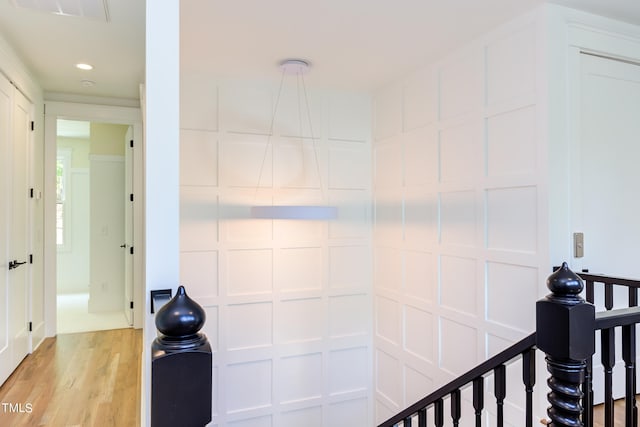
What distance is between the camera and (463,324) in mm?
2684

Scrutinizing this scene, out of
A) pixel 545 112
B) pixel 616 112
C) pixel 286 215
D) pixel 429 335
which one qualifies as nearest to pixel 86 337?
pixel 286 215

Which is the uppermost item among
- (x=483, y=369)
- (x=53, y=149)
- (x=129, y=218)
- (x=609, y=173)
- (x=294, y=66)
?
(x=294, y=66)

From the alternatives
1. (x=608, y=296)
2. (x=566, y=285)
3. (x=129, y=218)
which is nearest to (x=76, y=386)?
(x=129, y=218)

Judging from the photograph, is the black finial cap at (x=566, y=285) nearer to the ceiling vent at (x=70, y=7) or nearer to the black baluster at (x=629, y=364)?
the black baluster at (x=629, y=364)

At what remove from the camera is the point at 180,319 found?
28.6 inches

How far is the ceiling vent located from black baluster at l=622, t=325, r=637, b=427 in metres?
2.76

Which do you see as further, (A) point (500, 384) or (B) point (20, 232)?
(B) point (20, 232)

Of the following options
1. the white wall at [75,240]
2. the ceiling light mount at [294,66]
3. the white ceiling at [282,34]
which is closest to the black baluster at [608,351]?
the white ceiling at [282,34]

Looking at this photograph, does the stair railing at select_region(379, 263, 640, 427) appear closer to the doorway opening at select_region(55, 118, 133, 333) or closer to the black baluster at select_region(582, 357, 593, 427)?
the black baluster at select_region(582, 357, 593, 427)

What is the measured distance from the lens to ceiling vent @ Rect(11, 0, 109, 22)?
87.6 inches

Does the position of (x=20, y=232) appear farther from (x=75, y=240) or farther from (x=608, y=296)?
(x=608, y=296)

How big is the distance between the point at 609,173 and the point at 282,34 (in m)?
2.07

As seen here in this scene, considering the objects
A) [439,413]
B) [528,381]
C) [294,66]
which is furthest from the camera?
[294,66]

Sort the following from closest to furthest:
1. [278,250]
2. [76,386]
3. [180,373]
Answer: [180,373], [76,386], [278,250]
